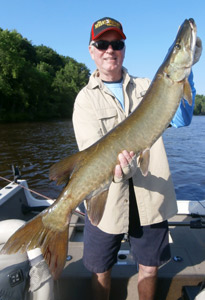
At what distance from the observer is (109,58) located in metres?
2.33

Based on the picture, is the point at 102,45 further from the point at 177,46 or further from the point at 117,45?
the point at 177,46

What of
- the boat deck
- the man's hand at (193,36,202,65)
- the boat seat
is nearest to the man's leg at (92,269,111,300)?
the boat deck

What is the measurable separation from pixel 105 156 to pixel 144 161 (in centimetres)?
31

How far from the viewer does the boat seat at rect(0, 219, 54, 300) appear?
180 cm

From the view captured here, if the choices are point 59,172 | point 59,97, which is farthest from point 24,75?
point 59,172

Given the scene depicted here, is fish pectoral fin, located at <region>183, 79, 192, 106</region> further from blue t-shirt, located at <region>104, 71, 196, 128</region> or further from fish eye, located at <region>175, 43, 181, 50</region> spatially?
fish eye, located at <region>175, 43, 181, 50</region>

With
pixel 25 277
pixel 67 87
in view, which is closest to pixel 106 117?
pixel 25 277

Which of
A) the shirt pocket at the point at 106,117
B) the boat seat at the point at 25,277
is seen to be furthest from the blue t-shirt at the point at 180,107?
the boat seat at the point at 25,277

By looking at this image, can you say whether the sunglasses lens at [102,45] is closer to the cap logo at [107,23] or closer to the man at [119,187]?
the man at [119,187]

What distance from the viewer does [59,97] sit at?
1906 inches

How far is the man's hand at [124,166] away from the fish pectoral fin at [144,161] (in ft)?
0.25

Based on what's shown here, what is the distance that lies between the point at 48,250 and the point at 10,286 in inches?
13.0

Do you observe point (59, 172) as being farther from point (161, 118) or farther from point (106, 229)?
point (161, 118)

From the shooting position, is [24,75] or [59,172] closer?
[59,172]
